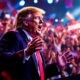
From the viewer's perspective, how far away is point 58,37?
2150mm

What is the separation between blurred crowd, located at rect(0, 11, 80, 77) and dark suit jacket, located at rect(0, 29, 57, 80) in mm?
188

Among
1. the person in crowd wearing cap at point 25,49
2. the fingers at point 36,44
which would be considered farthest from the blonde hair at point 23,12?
the fingers at point 36,44

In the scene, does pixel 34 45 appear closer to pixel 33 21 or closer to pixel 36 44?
pixel 36 44

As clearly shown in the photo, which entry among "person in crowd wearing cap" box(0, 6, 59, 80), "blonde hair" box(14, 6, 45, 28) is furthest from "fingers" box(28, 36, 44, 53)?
"blonde hair" box(14, 6, 45, 28)

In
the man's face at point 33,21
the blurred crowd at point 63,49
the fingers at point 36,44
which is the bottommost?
the blurred crowd at point 63,49

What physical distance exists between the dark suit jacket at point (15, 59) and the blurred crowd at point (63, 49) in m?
0.19

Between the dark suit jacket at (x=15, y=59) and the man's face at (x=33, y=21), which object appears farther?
the man's face at (x=33, y=21)

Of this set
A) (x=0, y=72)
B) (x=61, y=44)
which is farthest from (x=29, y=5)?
(x=0, y=72)

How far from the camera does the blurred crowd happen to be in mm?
2080

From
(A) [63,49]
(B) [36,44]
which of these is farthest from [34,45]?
(A) [63,49]

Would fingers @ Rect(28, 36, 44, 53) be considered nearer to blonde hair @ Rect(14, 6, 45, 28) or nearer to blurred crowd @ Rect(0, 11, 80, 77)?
blurred crowd @ Rect(0, 11, 80, 77)

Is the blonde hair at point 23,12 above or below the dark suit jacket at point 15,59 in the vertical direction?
above

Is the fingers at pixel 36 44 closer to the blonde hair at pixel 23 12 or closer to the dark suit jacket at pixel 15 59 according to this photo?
the dark suit jacket at pixel 15 59

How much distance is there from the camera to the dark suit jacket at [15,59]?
1.85 metres
